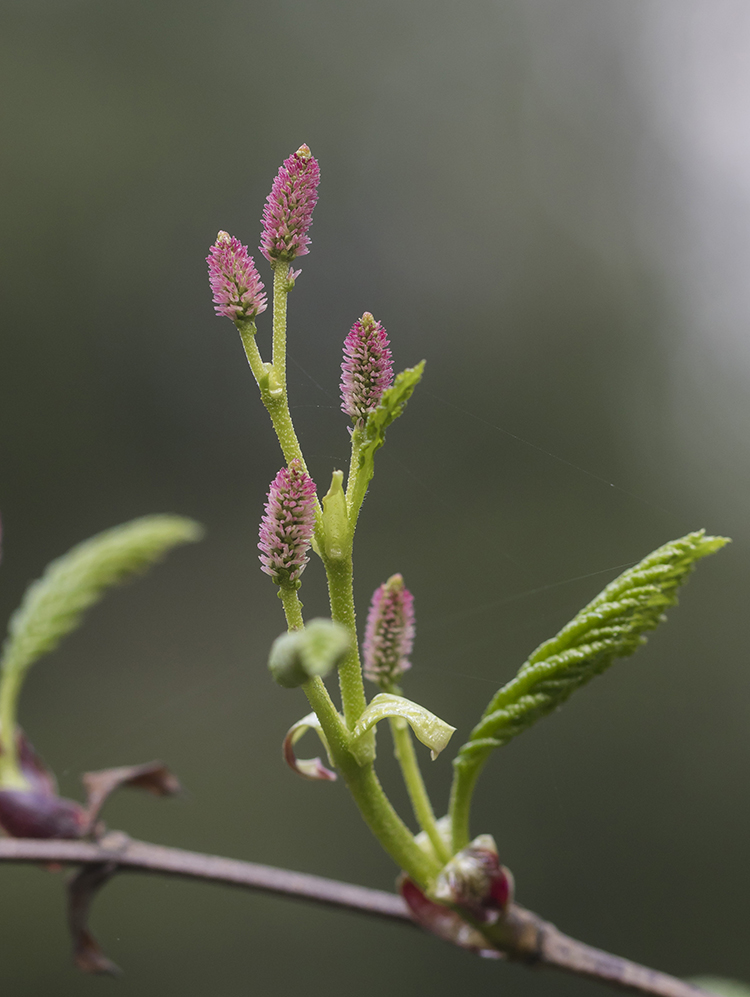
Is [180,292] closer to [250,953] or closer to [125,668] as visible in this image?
[125,668]

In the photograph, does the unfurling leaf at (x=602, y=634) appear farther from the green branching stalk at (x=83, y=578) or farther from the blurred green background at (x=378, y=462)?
the blurred green background at (x=378, y=462)

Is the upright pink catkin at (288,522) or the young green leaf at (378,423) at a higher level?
the young green leaf at (378,423)

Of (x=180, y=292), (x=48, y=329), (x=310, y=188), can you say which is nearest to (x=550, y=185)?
(x=180, y=292)

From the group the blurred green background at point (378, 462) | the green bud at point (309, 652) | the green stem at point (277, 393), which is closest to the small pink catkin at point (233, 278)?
the green stem at point (277, 393)

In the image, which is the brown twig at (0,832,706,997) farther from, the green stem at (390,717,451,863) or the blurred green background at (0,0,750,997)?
the blurred green background at (0,0,750,997)

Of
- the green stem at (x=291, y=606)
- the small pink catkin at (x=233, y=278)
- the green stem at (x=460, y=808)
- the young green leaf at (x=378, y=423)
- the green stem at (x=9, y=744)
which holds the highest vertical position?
the small pink catkin at (x=233, y=278)

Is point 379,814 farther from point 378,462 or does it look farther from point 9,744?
point 378,462

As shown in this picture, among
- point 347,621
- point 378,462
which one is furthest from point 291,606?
point 378,462
